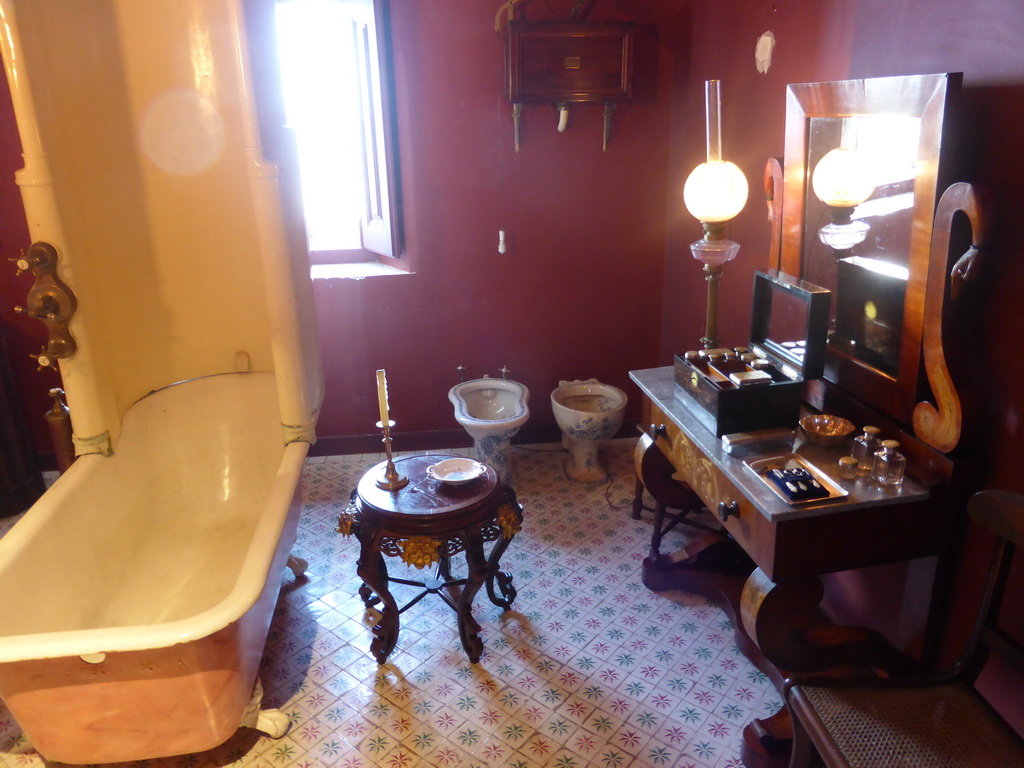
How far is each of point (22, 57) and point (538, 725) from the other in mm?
2487

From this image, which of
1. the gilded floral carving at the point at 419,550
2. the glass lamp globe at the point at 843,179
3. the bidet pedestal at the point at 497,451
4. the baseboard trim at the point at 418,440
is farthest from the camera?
the baseboard trim at the point at 418,440

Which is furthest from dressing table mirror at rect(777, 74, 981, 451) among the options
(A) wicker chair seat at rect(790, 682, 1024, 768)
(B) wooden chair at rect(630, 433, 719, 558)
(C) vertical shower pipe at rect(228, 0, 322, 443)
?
(C) vertical shower pipe at rect(228, 0, 322, 443)

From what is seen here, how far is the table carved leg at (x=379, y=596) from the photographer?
2.27 meters

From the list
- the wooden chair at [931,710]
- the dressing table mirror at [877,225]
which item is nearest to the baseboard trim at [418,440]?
the dressing table mirror at [877,225]

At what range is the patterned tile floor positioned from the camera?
6.91 feet

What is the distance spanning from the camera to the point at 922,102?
66.2 inches

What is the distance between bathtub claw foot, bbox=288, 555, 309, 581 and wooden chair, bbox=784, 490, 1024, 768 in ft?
6.03

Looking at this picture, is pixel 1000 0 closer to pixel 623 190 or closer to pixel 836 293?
pixel 836 293

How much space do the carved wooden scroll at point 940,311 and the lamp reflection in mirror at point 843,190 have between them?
31 cm

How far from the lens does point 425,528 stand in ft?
7.24

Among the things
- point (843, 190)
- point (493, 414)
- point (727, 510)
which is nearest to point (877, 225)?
point (843, 190)

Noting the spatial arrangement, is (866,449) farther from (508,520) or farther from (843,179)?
(508,520)

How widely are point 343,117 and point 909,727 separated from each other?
3.44 metres

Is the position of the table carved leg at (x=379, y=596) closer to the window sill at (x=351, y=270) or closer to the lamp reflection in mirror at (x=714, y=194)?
the lamp reflection in mirror at (x=714, y=194)
